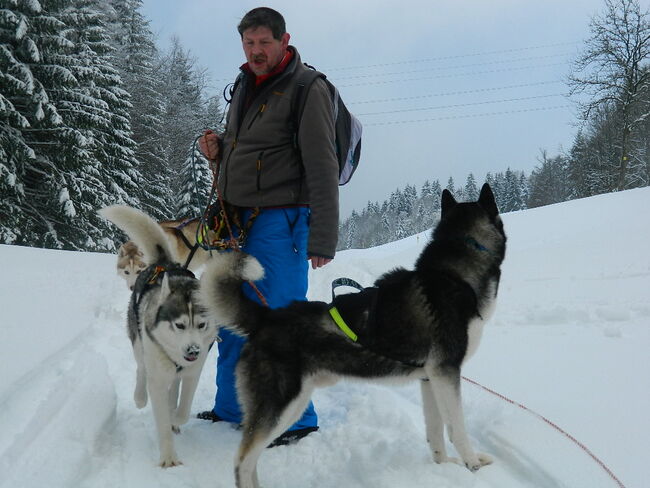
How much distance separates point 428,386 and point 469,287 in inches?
26.4

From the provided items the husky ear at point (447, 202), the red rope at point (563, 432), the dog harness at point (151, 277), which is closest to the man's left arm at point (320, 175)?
the husky ear at point (447, 202)

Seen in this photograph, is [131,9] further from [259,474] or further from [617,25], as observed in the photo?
[259,474]

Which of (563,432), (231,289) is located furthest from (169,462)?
(563,432)

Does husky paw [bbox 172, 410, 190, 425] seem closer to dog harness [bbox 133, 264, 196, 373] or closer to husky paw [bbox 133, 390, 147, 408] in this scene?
husky paw [bbox 133, 390, 147, 408]

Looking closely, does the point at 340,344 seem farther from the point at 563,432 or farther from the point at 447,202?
the point at 563,432

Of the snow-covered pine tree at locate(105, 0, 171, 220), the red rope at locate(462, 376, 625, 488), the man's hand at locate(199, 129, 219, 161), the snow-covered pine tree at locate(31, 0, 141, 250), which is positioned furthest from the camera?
the snow-covered pine tree at locate(105, 0, 171, 220)

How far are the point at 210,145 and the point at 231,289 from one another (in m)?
1.51

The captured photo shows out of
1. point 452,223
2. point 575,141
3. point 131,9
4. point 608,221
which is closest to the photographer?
point 452,223

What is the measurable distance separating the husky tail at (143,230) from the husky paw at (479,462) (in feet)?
8.69

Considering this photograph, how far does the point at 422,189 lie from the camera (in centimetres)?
10544

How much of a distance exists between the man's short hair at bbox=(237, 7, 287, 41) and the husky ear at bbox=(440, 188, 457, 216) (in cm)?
153

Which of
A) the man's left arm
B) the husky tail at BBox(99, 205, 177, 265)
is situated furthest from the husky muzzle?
the husky tail at BBox(99, 205, 177, 265)

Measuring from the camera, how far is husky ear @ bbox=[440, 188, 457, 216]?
3256 millimetres

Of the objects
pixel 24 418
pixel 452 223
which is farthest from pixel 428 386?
pixel 24 418
